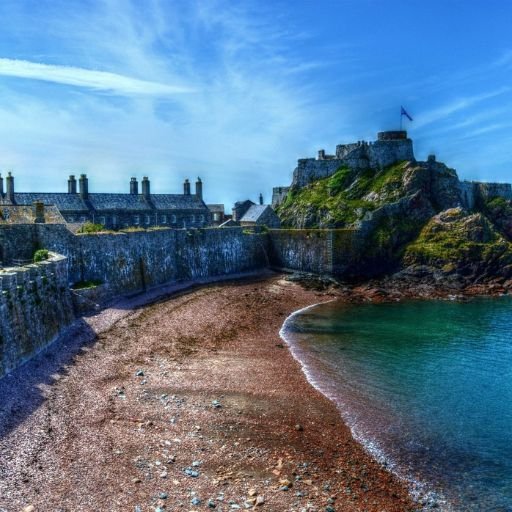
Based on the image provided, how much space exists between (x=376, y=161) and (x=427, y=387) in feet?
147

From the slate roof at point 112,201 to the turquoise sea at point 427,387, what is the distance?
31.4 metres

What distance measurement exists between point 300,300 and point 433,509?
29.5m

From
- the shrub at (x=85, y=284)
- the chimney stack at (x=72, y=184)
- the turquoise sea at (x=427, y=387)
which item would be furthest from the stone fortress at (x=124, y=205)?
the turquoise sea at (x=427, y=387)

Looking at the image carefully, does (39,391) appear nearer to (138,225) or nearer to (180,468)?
(180,468)

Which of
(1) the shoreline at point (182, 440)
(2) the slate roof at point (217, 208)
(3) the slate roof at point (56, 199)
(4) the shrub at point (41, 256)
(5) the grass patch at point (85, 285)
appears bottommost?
(1) the shoreline at point (182, 440)

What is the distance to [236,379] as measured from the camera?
2125cm

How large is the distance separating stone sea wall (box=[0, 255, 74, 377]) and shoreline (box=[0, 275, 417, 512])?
36.7 inches

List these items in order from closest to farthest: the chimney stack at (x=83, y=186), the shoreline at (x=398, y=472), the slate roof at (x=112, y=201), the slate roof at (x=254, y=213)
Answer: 1. the shoreline at (x=398, y=472)
2. the slate roof at (x=112, y=201)
3. the chimney stack at (x=83, y=186)
4. the slate roof at (x=254, y=213)

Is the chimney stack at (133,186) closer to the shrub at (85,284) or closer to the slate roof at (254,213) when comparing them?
the slate roof at (254,213)

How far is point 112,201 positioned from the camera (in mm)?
59188

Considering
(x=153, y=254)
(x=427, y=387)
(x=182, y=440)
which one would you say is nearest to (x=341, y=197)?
(x=153, y=254)

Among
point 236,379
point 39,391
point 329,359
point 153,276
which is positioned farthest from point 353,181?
point 39,391

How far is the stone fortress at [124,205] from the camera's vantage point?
53.7m

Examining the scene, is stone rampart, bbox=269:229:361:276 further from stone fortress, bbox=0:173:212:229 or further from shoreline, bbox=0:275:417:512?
shoreline, bbox=0:275:417:512
